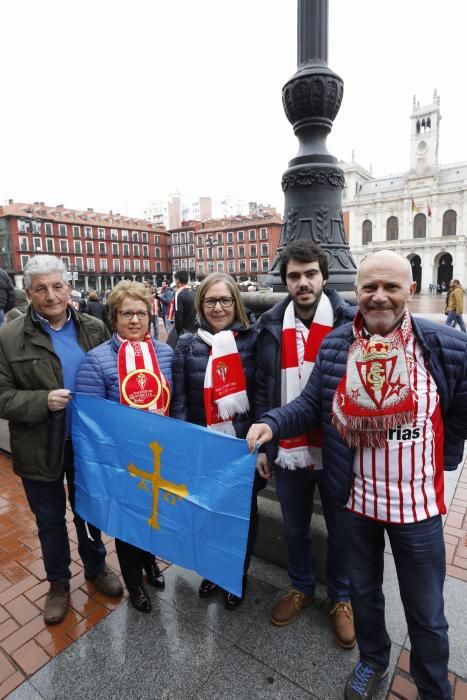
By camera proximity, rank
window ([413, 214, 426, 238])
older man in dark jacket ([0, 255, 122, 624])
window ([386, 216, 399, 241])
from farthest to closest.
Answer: window ([386, 216, 399, 241]) < window ([413, 214, 426, 238]) < older man in dark jacket ([0, 255, 122, 624])

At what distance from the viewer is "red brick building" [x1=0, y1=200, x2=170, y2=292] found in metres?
56.8

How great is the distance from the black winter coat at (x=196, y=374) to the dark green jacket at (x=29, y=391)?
67 centimetres

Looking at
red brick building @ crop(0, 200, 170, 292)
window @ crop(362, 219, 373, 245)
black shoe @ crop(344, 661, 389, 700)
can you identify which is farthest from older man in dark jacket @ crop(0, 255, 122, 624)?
window @ crop(362, 219, 373, 245)

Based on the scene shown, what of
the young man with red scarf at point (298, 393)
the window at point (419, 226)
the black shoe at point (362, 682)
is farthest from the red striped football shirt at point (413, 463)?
the window at point (419, 226)

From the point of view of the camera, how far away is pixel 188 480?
6.86 feet

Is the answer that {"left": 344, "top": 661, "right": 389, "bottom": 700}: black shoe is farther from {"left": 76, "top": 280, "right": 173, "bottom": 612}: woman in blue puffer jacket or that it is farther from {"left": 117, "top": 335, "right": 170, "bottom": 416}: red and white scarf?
{"left": 117, "top": 335, "right": 170, "bottom": 416}: red and white scarf

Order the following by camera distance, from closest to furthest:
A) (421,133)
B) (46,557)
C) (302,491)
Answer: (302,491)
(46,557)
(421,133)

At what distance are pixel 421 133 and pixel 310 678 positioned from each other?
74388 mm

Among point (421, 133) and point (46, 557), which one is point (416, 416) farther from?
point (421, 133)

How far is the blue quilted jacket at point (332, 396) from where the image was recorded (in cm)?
155

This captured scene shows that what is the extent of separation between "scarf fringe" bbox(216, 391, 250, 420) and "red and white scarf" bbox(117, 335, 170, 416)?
35 centimetres

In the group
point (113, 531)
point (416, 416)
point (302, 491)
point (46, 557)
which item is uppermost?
point (416, 416)

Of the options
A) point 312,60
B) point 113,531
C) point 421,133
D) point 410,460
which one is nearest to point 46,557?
point 113,531

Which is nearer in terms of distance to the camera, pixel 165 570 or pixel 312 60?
pixel 165 570
